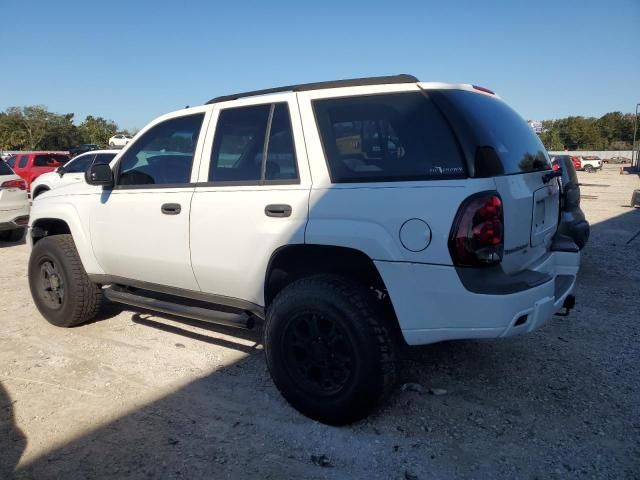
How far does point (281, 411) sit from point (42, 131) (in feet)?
239

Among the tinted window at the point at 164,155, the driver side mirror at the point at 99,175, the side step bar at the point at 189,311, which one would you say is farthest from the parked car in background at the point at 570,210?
the driver side mirror at the point at 99,175

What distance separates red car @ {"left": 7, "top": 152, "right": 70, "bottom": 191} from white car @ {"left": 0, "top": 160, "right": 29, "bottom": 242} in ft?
27.5

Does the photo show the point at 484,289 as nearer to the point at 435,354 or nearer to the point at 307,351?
the point at 307,351

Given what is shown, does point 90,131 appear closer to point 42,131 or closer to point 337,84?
point 42,131

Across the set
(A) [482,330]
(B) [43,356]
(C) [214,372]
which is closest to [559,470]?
(A) [482,330]

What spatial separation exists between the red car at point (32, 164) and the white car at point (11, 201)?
8.38 metres

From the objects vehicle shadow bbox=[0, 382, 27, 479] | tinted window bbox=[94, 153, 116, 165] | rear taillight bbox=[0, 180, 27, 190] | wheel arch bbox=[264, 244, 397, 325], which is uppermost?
tinted window bbox=[94, 153, 116, 165]

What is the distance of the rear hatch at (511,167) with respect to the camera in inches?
100

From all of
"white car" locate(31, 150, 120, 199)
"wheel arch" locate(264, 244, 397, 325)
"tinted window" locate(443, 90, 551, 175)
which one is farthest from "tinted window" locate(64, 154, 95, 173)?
"tinted window" locate(443, 90, 551, 175)

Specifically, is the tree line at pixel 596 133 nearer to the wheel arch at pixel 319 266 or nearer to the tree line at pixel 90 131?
the tree line at pixel 90 131

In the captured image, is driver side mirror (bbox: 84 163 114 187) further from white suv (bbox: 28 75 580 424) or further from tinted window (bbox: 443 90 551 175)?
tinted window (bbox: 443 90 551 175)

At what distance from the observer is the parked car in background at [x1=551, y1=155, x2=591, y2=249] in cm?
493

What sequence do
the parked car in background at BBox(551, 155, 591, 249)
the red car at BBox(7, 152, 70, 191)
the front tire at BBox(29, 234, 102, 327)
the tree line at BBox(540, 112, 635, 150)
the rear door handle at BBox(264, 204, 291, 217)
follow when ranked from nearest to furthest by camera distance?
the rear door handle at BBox(264, 204, 291, 217), the front tire at BBox(29, 234, 102, 327), the parked car in background at BBox(551, 155, 591, 249), the red car at BBox(7, 152, 70, 191), the tree line at BBox(540, 112, 635, 150)

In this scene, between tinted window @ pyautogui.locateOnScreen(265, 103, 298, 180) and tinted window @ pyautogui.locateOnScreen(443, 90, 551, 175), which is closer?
tinted window @ pyautogui.locateOnScreen(443, 90, 551, 175)
